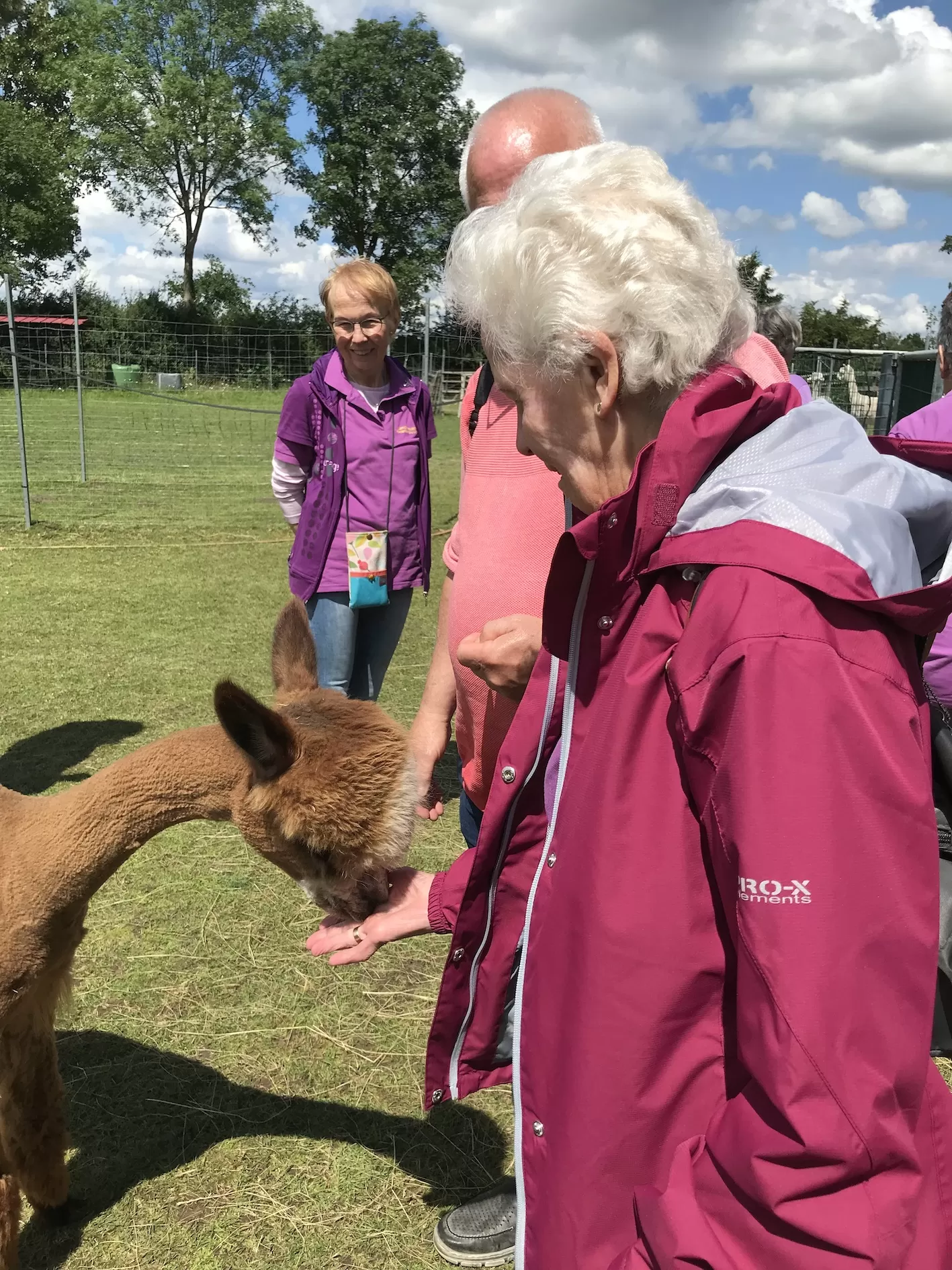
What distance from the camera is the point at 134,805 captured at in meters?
1.96

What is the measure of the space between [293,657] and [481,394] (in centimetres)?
84

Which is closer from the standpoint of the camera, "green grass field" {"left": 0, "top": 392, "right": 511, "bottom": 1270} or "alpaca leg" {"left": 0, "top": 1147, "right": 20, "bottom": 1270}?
"alpaca leg" {"left": 0, "top": 1147, "right": 20, "bottom": 1270}

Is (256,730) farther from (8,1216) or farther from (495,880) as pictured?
(8,1216)

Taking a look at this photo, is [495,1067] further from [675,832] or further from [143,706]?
[143,706]

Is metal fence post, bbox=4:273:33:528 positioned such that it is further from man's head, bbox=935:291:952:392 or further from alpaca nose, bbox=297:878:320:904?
alpaca nose, bbox=297:878:320:904

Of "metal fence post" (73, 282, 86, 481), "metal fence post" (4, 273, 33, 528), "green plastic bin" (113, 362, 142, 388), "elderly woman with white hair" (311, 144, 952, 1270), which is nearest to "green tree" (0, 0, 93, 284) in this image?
"green plastic bin" (113, 362, 142, 388)

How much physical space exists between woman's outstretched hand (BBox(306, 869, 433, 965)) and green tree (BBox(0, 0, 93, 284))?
37.5 m

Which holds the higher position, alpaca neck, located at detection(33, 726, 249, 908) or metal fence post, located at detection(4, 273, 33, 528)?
metal fence post, located at detection(4, 273, 33, 528)

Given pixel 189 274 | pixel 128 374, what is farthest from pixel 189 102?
pixel 128 374

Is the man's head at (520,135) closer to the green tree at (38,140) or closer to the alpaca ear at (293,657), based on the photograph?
the alpaca ear at (293,657)

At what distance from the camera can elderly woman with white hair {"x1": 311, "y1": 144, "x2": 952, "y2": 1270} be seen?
35.1 inches

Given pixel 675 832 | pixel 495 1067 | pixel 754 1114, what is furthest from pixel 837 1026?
pixel 495 1067

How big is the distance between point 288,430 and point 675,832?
3670 millimetres

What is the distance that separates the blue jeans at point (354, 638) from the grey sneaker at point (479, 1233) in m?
2.25
